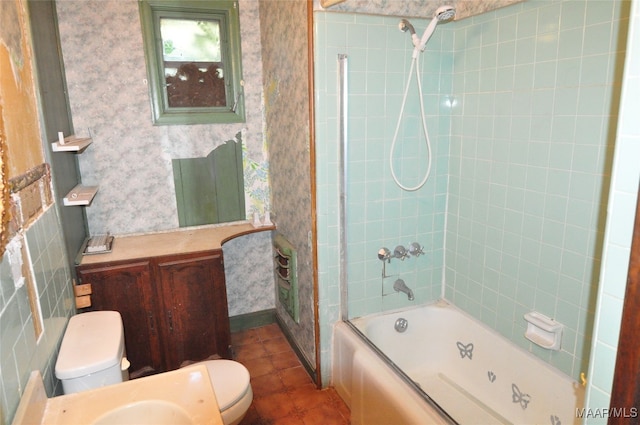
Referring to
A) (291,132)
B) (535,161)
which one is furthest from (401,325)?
(291,132)

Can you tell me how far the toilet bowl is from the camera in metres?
1.96

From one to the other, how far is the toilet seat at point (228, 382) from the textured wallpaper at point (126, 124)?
4.02 feet

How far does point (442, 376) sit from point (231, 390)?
124cm

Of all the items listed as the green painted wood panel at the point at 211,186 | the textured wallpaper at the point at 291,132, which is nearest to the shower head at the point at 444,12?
the textured wallpaper at the point at 291,132

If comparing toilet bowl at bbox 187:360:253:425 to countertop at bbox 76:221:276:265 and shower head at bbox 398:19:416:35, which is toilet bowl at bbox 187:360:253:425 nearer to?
countertop at bbox 76:221:276:265

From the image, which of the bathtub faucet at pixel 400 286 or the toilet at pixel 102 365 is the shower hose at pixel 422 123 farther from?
the toilet at pixel 102 365

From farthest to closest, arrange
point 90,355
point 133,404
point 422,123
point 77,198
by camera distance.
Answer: point 422,123 → point 77,198 → point 90,355 → point 133,404

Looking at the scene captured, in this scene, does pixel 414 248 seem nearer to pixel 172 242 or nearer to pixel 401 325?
pixel 401 325

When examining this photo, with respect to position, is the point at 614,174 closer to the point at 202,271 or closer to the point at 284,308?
the point at 202,271

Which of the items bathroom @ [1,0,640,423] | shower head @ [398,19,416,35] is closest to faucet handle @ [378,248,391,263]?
bathroom @ [1,0,640,423]

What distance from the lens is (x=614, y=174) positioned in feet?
3.01

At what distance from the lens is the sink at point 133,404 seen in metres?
1.25

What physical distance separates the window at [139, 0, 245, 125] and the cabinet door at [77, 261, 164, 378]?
1020 millimetres

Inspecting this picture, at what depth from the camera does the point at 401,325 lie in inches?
102
